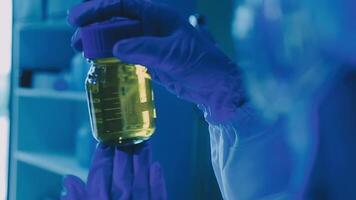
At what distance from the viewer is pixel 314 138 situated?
0.67 metres

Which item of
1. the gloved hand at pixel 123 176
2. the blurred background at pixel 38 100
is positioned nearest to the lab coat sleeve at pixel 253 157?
the gloved hand at pixel 123 176

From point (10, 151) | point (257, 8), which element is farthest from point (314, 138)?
point (10, 151)

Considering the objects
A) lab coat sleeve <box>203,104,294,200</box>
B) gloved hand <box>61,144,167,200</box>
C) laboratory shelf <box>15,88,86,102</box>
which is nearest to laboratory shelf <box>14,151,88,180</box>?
laboratory shelf <box>15,88,86,102</box>

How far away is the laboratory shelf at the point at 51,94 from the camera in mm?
1752

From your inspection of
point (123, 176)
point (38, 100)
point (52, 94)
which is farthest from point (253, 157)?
point (38, 100)

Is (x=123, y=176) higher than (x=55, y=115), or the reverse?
(x=55, y=115)

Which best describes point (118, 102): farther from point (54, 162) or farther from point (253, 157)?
point (54, 162)

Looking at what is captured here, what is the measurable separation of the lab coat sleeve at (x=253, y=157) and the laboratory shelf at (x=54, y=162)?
0.92 m

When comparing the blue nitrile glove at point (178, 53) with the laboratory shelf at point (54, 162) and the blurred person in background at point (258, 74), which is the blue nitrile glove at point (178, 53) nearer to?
the blurred person in background at point (258, 74)

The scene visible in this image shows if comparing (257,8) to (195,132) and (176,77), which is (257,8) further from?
(195,132)

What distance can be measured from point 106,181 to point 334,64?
0.46 metres

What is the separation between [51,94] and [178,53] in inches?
47.4

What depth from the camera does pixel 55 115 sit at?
6.87 ft

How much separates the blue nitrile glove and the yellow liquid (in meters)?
0.10
